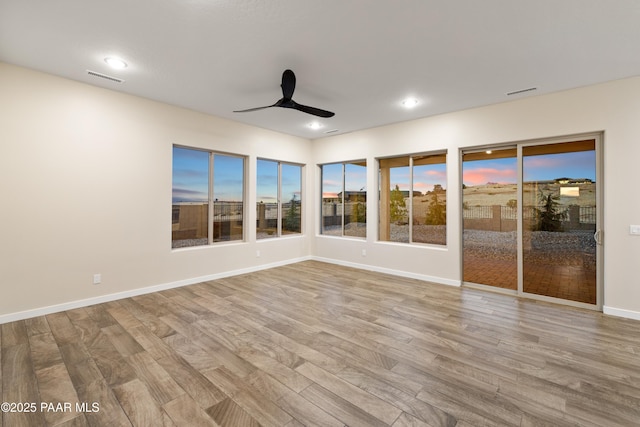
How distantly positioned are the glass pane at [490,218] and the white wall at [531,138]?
0.73ft

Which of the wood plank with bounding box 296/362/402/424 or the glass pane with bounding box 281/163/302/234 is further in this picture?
the glass pane with bounding box 281/163/302/234

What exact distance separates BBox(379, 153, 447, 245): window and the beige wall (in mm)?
294

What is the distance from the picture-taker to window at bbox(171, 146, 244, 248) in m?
4.90

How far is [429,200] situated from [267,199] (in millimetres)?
3400

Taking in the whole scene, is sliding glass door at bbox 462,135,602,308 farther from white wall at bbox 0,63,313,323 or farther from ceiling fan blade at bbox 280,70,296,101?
white wall at bbox 0,63,313,323

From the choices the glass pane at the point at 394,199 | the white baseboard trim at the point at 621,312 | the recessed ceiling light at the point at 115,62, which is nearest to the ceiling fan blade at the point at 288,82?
the recessed ceiling light at the point at 115,62

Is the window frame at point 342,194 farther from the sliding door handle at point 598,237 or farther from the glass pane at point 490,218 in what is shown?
the sliding door handle at point 598,237

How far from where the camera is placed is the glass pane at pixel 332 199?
673 centimetres

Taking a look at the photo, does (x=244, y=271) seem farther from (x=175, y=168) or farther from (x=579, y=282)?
(x=579, y=282)

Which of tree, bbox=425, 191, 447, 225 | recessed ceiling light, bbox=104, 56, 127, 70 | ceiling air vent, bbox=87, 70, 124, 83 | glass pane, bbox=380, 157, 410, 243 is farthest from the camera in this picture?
glass pane, bbox=380, 157, 410, 243

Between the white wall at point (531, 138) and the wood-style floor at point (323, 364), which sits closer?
the wood-style floor at point (323, 364)

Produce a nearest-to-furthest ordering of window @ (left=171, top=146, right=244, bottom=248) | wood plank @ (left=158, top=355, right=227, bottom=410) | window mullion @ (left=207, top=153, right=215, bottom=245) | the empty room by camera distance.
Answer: wood plank @ (left=158, top=355, right=227, bottom=410), the empty room, window @ (left=171, top=146, right=244, bottom=248), window mullion @ (left=207, top=153, right=215, bottom=245)

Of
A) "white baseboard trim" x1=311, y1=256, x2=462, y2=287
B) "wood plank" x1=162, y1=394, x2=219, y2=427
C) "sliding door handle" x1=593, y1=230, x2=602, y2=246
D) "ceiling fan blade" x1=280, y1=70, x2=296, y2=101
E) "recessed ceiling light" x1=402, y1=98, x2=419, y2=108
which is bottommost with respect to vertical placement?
"wood plank" x1=162, y1=394, x2=219, y2=427

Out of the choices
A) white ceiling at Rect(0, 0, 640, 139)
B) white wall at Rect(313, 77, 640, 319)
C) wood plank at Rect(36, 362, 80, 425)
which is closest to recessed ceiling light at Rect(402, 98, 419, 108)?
white ceiling at Rect(0, 0, 640, 139)
